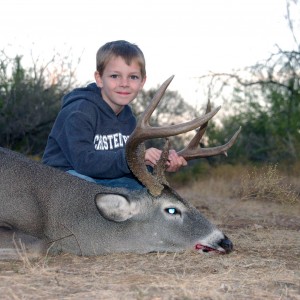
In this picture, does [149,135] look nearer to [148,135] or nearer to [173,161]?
[148,135]

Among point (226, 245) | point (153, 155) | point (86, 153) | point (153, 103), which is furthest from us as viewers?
point (86, 153)

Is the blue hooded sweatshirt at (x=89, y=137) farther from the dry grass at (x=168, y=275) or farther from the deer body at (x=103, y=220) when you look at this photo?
the dry grass at (x=168, y=275)

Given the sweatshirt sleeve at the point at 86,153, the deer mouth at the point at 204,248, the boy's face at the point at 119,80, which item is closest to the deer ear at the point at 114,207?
the sweatshirt sleeve at the point at 86,153

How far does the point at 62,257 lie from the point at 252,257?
149 cm

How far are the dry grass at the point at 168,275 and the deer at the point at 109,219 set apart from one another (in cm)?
14

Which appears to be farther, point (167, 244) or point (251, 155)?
point (251, 155)

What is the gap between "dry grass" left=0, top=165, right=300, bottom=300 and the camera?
4.16 m

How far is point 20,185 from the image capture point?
240 inches

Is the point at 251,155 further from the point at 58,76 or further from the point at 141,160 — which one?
the point at 141,160

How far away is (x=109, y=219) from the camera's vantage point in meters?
5.93

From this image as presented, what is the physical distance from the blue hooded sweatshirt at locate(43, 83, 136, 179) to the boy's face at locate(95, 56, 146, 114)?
0.12 m

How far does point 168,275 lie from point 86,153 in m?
1.83

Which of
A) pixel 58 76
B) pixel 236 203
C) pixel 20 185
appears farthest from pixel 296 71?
pixel 20 185

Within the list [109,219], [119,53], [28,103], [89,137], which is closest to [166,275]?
[109,219]
